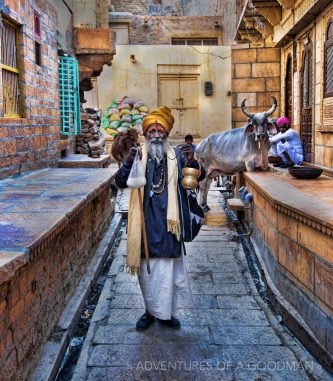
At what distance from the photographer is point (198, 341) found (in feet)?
13.1

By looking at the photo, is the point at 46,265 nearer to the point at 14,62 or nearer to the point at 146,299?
the point at 146,299

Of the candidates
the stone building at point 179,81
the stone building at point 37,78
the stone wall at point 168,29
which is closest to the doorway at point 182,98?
the stone building at point 179,81

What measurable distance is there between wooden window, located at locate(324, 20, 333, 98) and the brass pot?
19.6ft

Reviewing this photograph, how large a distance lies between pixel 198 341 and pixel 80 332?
3.43ft

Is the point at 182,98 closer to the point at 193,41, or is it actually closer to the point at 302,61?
the point at 193,41

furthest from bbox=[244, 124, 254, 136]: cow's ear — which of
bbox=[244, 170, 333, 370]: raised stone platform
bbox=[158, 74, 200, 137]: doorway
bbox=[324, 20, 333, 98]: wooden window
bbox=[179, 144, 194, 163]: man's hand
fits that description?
bbox=[158, 74, 200, 137]: doorway

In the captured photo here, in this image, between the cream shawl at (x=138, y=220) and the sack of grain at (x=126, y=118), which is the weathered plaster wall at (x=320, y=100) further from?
the sack of grain at (x=126, y=118)

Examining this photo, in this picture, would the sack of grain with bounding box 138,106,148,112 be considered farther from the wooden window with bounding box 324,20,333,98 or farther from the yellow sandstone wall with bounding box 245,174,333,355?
the yellow sandstone wall with bounding box 245,174,333,355

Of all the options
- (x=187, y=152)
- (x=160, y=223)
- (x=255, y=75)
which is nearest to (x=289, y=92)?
(x=255, y=75)

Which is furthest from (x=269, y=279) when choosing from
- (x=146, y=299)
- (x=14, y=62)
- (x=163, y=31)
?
(x=163, y=31)

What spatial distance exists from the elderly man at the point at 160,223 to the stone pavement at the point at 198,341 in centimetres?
25

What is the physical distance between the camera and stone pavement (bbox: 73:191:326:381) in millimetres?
3477

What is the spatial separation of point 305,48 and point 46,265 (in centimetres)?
923

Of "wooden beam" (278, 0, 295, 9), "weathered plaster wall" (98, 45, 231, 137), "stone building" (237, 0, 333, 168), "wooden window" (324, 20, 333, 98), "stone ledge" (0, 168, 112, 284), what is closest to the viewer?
"stone ledge" (0, 168, 112, 284)
